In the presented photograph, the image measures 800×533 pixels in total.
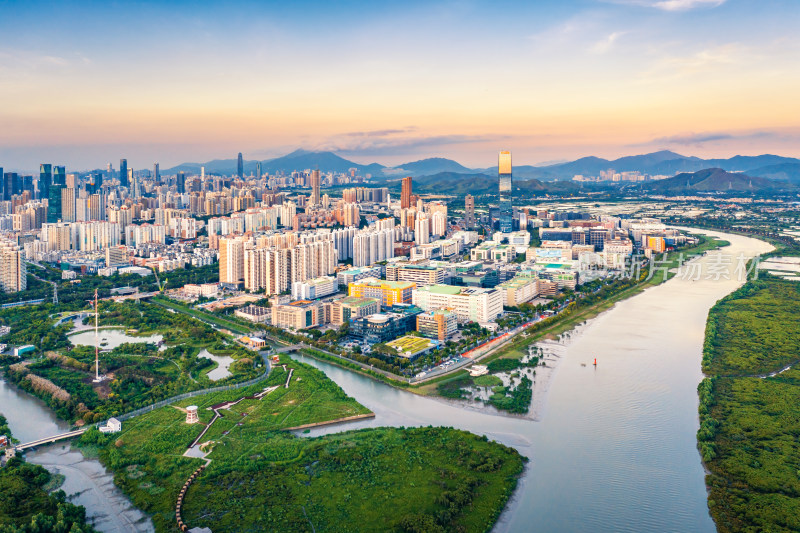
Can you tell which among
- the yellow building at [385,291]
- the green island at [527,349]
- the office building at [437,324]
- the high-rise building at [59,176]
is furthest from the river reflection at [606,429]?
the high-rise building at [59,176]

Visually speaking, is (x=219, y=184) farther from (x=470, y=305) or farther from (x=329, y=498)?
(x=329, y=498)

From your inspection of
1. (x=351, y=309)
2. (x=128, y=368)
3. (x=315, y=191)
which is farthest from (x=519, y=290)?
(x=315, y=191)

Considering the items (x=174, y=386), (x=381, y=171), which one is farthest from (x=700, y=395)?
(x=381, y=171)

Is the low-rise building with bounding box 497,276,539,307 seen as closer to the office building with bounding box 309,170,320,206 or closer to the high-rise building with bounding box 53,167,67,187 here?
the office building with bounding box 309,170,320,206

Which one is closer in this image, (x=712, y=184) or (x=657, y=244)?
(x=657, y=244)

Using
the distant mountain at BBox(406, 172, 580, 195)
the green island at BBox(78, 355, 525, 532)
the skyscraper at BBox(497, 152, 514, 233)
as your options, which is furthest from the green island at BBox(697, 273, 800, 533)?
the distant mountain at BBox(406, 172, 580, 195)

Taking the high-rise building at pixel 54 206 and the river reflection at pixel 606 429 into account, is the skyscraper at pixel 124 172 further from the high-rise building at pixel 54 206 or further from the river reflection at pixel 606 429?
the river reflection at pixel 606 429

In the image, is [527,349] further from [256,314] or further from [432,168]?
[432,168]
